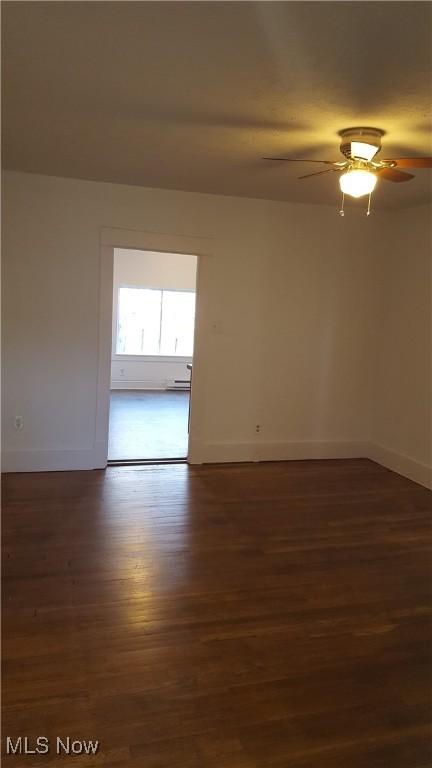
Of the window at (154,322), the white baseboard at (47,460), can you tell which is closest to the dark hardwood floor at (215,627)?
the white baseboard at (47,460)

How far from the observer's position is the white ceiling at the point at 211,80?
1832mm

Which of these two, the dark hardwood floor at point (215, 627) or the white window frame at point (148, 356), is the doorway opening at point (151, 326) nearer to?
the white window frame at point (148, 356)

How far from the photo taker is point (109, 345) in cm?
470

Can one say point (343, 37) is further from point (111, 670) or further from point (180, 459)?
point (180, 459)

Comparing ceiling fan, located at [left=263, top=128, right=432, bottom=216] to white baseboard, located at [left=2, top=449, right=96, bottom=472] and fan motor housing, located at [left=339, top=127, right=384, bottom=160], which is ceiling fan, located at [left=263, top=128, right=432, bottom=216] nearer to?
fan motor housing, located at [left=339, top=127, right=384, bottom=160]

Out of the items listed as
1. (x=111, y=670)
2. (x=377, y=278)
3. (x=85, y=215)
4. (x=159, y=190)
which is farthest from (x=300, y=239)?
(x=111, y=670)

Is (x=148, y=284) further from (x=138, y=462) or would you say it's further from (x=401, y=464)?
(x=401, y=464)

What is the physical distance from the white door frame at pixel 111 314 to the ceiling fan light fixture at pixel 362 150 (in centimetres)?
217

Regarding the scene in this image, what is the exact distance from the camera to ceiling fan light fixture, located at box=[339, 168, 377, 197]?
113 inches

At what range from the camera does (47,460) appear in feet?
15.4

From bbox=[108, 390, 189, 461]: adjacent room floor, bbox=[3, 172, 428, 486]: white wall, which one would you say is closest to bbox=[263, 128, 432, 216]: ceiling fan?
bbox=[3, 172, 428, 486]: white wall

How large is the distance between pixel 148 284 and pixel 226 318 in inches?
187

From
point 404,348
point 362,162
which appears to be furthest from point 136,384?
point 362,162

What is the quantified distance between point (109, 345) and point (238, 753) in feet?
11.3
